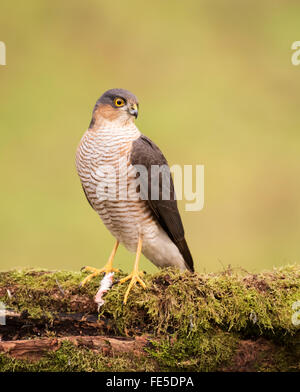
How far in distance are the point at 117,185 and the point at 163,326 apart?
102cm

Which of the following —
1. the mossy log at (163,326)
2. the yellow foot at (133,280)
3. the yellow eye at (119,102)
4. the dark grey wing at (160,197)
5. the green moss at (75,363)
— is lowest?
the green moss at (75,363)

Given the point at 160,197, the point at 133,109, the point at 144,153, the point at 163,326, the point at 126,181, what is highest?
the point at 133,109

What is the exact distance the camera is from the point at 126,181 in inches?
128

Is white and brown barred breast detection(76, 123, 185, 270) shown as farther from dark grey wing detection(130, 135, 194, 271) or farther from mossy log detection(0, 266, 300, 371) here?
mossy log detection(0, 266, 300, 371)

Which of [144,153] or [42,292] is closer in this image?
[42,292]

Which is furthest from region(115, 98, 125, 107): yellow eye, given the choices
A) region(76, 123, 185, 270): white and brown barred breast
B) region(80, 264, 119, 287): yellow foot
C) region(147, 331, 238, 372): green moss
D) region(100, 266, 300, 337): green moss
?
region(147, 331, 238, 372): green moss

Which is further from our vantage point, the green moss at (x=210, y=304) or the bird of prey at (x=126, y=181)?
the bird of prey at (x=126, y=181)

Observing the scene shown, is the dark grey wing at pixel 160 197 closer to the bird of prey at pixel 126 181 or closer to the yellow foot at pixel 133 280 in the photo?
the bird of prey at pixel 126 181

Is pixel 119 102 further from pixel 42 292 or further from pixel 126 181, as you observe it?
pixel 42 292

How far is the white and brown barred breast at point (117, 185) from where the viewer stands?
3.24 m

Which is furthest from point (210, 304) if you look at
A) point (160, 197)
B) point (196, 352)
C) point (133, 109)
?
point (133, 109)

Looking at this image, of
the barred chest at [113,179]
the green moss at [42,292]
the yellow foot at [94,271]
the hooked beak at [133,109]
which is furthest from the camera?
A: the hooked beak at [133,109]

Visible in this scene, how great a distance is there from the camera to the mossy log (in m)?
2.50

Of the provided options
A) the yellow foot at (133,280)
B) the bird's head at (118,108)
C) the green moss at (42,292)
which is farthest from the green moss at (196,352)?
the bird's head at (118,108)
